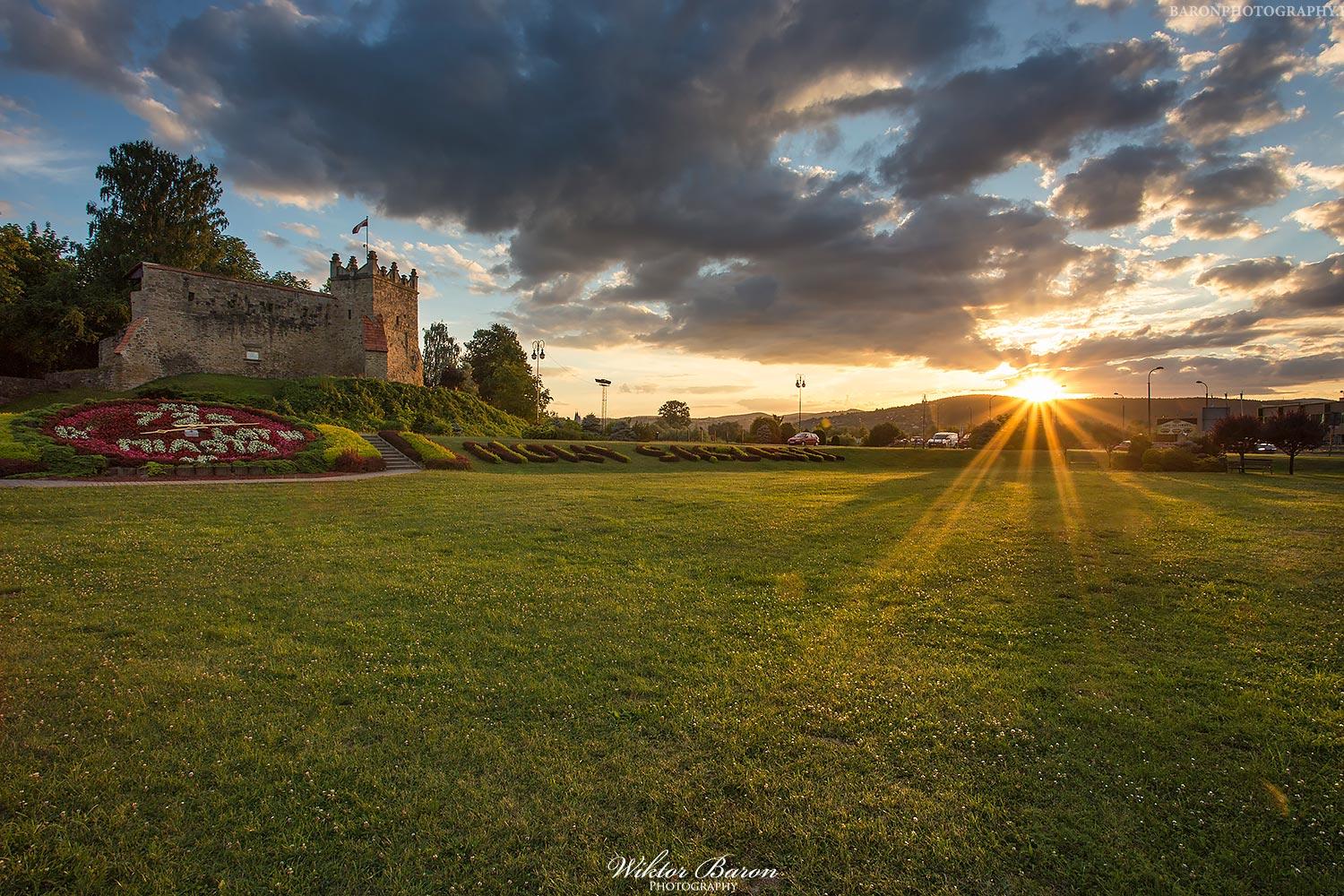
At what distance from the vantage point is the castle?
37.2 metres

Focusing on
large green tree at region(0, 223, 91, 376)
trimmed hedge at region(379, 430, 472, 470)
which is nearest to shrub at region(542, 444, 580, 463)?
trimmed hedge at region(379, 430, 472, 470)

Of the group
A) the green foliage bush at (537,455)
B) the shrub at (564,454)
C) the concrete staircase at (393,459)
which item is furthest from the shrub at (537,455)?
the concrete staircase at (393,459)

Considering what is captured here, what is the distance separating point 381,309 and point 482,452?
24.7m

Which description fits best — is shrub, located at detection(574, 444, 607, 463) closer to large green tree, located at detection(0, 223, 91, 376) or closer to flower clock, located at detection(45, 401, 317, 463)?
flower clock, located at detection(45, 401, 317, 463)

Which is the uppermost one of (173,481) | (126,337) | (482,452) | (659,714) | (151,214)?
(151,214)

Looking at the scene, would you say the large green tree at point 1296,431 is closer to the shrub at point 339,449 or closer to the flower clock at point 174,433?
the shrub at point 339,449

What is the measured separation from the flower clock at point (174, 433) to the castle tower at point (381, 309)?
2091cm

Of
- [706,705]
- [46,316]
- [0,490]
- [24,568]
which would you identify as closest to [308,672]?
[706,705]

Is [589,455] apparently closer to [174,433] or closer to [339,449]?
[339,449]

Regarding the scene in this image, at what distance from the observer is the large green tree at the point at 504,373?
66.6 meters

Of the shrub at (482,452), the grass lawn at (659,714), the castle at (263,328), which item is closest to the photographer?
the grass lawn at (659,714)

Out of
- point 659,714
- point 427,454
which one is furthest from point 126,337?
point 659,714

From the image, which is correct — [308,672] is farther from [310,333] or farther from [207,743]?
[310,333]

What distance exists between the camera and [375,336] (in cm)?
4506
